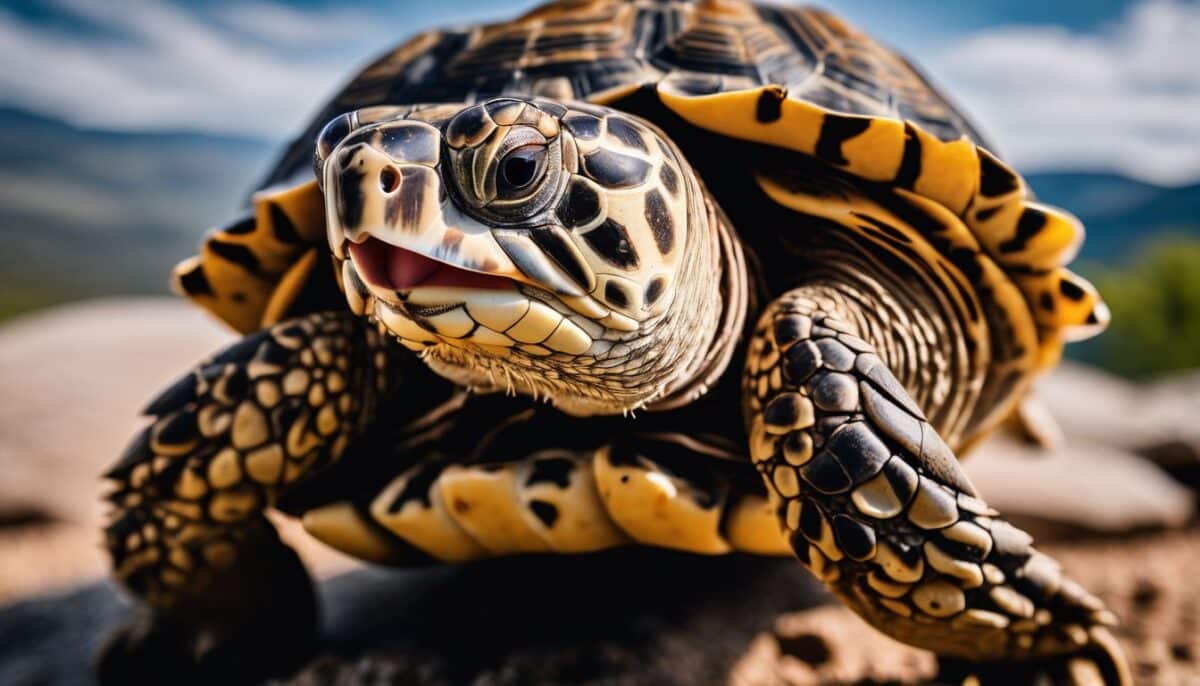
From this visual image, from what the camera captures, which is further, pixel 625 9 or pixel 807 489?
pixel 625 9

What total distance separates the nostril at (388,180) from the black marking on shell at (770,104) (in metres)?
0.87

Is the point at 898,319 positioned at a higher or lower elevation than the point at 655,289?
lower

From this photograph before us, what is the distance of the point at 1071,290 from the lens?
6.89ft

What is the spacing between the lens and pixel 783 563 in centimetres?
279

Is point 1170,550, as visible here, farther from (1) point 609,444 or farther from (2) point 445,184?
(2) point 445,184

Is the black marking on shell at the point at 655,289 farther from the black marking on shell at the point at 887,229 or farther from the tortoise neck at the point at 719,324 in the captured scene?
the black marking on shell at the point at 887,229

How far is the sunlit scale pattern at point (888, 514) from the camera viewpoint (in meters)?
1.38

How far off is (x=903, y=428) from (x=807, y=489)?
0.19 meters

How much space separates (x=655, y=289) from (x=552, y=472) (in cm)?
62

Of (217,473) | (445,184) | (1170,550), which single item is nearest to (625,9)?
(445,184)

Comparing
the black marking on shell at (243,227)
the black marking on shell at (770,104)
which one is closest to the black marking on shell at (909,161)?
the black marking on shell at (770,104)

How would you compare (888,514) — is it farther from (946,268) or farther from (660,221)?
(946,268)

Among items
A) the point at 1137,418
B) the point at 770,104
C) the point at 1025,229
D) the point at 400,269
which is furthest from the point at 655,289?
the point at 1137,418

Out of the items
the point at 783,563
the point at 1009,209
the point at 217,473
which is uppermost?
the point at 1009,209
